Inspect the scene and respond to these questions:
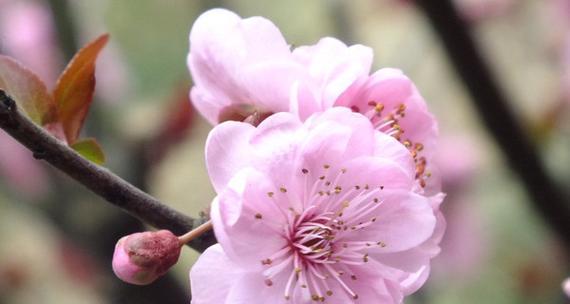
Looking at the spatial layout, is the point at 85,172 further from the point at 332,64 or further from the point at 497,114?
the point at 497,114

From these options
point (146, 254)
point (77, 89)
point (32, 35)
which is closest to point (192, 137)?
point (32, 35)

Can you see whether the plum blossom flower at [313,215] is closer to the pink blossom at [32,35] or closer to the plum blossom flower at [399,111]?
the plum blossom flower at [399,111]

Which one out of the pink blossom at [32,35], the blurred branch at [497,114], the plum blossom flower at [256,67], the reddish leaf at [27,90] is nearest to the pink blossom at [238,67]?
the plum blossom flower at [256,67]

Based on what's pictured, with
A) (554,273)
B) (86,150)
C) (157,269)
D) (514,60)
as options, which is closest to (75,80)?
(86,150)

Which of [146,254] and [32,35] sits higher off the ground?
[146,254]

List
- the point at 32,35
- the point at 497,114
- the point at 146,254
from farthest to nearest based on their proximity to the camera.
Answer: the point at 32,35
the point at 497,114
the point at 146,254
